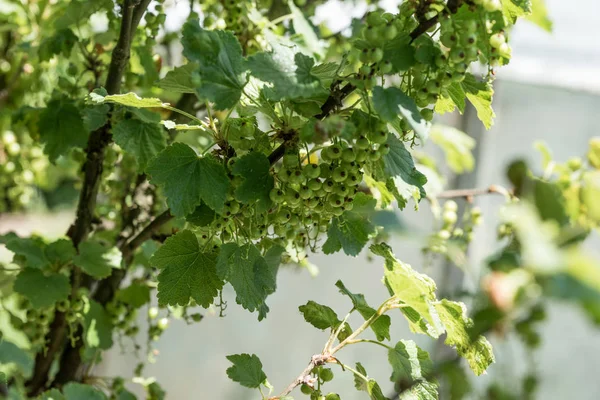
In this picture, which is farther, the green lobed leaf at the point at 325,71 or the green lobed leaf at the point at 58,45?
the green lobed leaf at the point at 58,45

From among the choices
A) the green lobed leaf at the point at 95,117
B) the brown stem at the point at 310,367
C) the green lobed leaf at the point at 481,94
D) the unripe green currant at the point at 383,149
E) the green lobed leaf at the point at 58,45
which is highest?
the green lobed leaf at the point at 58,45

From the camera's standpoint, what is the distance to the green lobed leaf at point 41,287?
763 mm

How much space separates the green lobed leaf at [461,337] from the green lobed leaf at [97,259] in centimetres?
40

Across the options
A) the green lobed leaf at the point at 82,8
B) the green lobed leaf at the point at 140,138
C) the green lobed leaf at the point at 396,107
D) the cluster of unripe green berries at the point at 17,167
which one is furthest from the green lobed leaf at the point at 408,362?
the cluster of unripe green berries at the point at 17,167

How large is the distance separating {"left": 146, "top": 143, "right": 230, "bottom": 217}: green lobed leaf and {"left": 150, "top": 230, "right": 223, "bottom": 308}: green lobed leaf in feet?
0.24

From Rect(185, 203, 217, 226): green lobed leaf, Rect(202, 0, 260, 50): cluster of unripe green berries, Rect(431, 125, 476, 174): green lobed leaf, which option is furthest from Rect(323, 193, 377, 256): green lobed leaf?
Rect(431, 125, 476, 174): green lobed leaf

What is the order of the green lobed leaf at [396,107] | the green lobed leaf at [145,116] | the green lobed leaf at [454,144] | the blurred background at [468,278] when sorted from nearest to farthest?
the green lobed leaf at [396,107], the green lobed leaf at [145,116], the green lobed leaf at [454,144], the blurred background at [468,278]

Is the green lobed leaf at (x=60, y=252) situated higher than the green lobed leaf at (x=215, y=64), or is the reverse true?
the green lobed leaf at (x=215, y=64)

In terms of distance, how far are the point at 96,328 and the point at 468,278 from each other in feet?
3.75

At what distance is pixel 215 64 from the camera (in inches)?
20.6

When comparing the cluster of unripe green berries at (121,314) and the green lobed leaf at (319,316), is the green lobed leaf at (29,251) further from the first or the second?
the green lobed leaf at (319,316)

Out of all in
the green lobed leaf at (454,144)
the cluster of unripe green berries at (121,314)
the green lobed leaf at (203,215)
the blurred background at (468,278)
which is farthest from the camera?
the blurred background at (468,278)

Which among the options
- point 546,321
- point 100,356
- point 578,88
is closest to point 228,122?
point 546,321

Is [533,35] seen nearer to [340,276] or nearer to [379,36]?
[340,276]
